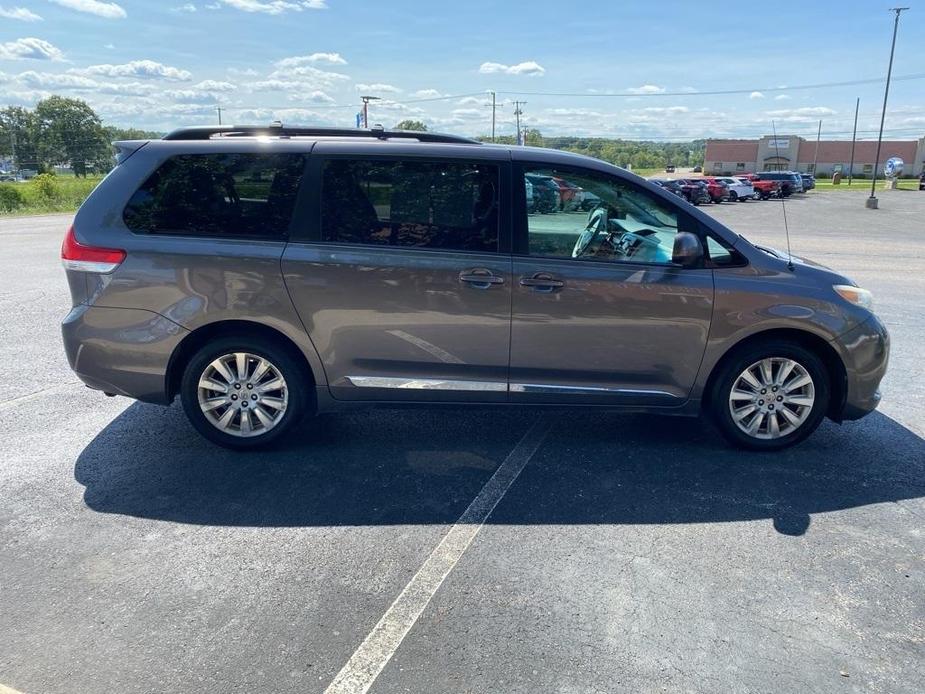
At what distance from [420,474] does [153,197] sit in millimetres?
2376

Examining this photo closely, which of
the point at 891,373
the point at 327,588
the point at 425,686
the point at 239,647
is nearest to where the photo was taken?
the point at 425,686

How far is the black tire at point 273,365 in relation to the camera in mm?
4355

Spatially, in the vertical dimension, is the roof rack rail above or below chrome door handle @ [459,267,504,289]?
above

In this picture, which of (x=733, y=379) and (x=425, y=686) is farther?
(x=733, y=379)

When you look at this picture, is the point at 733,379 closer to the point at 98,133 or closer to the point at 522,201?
the point at 522,201

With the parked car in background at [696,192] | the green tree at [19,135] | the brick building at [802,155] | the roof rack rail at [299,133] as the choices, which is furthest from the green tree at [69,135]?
the roof rack rail at [299,133]

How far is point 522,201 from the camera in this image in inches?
168

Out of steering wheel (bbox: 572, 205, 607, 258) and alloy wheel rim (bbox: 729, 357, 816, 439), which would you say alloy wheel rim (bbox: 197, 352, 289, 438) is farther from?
alloy wheel rim (bbox: 729, 357, 816, 439)

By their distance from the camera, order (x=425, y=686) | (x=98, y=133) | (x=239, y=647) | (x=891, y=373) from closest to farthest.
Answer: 1. (x=425, y=686)
2. (x=239, y=647)
3. (x=891, y=373)
4. (x=98, y=133)

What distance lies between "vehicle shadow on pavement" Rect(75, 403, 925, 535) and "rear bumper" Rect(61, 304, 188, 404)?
47 centimetres

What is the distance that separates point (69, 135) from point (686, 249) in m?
104

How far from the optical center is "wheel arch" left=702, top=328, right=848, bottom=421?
14.5 feet

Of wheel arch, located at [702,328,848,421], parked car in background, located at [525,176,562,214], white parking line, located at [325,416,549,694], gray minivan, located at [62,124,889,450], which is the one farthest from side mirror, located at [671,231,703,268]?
white parking line, located at [325,416,549,694]

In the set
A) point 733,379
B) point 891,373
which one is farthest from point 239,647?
point 891,373
